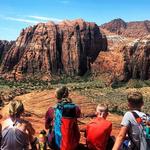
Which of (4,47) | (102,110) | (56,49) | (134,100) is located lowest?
(56,49)

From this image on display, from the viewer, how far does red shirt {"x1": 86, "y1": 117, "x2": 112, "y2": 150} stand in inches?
387

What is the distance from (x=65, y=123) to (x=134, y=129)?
2.07 meters

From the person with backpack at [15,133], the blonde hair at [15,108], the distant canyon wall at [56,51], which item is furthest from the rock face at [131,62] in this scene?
the blonde hair at [15,108]

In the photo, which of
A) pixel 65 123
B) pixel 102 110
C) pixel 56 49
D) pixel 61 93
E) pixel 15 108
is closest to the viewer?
pixel 15 108

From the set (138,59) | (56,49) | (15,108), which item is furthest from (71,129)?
(56,49)

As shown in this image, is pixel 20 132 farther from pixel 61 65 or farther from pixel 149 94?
pixel 61 65

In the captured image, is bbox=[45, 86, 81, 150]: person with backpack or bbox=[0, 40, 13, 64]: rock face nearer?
bbox=[45, 86, 81, 150]: person with backpack

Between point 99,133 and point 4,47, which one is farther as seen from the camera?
point 4,47

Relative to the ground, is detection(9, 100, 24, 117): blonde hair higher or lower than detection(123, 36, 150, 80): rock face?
higher

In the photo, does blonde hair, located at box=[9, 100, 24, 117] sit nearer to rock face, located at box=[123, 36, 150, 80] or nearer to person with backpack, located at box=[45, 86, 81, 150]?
person with backpack, located at box=[45, 86, 81, 150]

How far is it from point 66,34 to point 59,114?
166m

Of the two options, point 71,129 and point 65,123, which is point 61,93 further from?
point 71,129

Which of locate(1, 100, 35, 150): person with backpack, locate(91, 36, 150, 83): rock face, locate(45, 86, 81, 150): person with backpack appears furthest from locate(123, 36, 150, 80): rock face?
locate(1, 100, 35, 150): person with backpack

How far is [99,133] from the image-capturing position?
9.84 metres
